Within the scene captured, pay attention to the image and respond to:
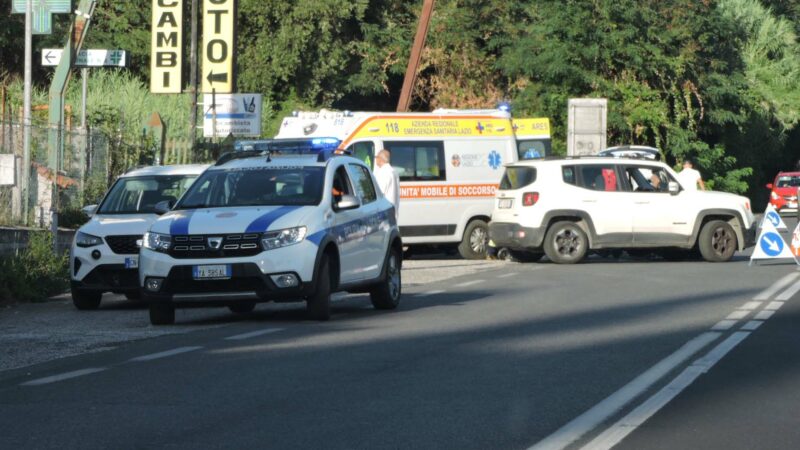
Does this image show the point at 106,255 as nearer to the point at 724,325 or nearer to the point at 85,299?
the point at 85,299

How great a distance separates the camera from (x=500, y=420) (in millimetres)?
8750

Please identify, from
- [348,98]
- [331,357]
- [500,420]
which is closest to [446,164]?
[331,357]

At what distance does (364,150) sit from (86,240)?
9.42 metres

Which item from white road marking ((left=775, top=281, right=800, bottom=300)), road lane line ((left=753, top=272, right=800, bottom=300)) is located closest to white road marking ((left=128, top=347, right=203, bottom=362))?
road lane line ((left=753, top=272, right=800, bottom=300))

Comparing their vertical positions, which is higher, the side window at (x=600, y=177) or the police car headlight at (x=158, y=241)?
the side window at (x=600, y=177)

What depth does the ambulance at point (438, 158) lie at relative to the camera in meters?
26.7

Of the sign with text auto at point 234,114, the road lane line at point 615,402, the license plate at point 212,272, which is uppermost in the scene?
the sign with text auto at point 234,114

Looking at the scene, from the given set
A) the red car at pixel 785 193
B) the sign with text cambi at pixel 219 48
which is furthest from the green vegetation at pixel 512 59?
the sign with text cambi at pixel 219 48

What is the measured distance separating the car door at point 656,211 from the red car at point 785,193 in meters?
32.5

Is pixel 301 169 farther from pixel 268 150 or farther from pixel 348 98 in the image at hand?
pixel 348 98

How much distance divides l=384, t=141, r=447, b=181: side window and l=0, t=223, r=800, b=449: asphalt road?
941cm

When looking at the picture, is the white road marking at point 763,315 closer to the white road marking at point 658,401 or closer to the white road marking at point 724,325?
the white road marking at point 724,325

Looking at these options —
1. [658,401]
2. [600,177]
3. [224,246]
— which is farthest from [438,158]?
[658,401]

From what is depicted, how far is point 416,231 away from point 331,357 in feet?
48.4
